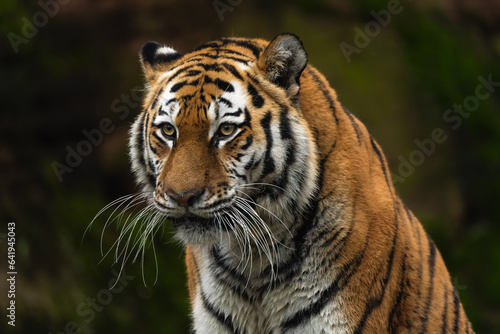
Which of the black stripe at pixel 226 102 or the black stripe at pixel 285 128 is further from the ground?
the black stripe at pixel 226 102

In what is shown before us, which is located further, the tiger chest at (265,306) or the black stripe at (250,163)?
the tiger chest at (265,306)

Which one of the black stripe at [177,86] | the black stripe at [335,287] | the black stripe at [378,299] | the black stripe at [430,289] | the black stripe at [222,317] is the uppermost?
the black stripe at [177,86]

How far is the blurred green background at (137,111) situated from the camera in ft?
20.0

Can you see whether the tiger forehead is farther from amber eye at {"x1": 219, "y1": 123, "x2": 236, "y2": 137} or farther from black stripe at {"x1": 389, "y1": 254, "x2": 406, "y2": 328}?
black stripe at {"x1": 389, "y1": 254, "x2": 406, "y2": 328}

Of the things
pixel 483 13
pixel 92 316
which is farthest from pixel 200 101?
pixel 483 13

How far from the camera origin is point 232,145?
2.50m

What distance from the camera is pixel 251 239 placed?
274cm

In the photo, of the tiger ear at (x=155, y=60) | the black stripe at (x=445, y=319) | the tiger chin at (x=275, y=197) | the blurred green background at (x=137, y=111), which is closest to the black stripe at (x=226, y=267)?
the tiger chin at (x=275, y=197)

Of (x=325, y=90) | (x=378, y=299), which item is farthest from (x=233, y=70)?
(x=378, y=299)

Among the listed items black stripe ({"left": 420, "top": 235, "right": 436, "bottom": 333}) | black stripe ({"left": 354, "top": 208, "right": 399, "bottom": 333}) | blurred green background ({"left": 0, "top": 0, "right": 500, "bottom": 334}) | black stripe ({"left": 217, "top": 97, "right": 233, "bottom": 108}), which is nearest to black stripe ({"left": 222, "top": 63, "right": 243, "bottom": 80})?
black stripe ({"left": 217, "top": 97, "right": 233, "bottom": 108})

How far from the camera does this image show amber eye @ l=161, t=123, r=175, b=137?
101 inches

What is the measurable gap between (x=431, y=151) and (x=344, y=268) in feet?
13.2

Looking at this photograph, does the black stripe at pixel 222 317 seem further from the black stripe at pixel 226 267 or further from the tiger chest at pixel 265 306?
the black stripe at pixel 226 267

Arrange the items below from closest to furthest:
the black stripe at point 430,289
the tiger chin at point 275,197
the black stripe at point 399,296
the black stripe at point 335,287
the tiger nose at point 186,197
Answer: the tiger nose at point 186,197 < the tiger chin at point 275,197 < the black stripe at point 335,287 < the black stripe at point 399,296 < the black stripe at point 430,289
